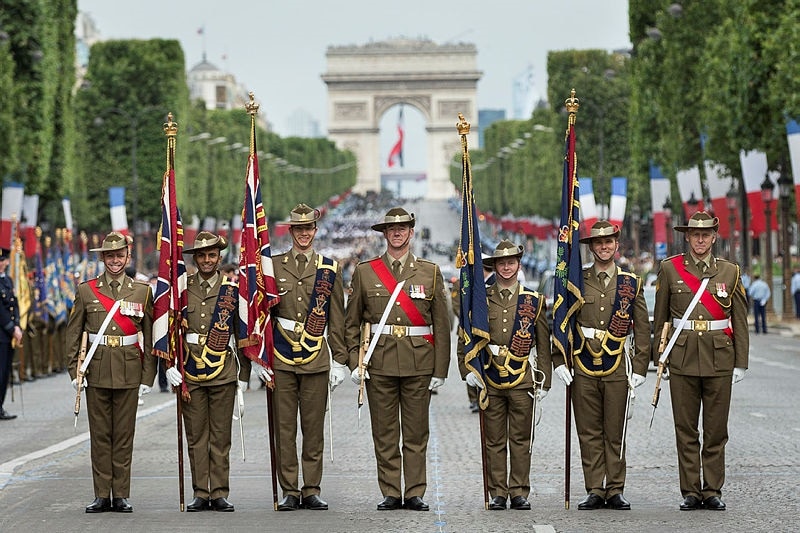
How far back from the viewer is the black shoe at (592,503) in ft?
36.5

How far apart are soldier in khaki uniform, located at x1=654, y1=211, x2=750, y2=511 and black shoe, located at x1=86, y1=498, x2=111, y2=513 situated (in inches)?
136

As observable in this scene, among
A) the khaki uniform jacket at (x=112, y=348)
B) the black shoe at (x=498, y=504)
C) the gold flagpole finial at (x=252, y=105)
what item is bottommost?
the black shoe at (x=498, y=504)

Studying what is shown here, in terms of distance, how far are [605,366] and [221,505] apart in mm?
2464

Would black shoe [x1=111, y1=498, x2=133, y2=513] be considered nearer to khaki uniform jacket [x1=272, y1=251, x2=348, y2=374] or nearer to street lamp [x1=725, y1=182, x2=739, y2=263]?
khaki uniform jacket [x1=272, y1=251, x2=348, y2=374]

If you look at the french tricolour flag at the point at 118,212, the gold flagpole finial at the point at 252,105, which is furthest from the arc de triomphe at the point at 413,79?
the gold flagpole finial at the point at 252,105

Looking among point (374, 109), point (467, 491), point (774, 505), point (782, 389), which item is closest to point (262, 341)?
point (467, 491)

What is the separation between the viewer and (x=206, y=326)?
1148 cm

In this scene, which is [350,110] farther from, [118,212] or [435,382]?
[435,382]

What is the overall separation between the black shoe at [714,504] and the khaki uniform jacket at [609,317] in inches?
33.4

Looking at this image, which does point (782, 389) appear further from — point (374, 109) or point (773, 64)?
point (374, 109)

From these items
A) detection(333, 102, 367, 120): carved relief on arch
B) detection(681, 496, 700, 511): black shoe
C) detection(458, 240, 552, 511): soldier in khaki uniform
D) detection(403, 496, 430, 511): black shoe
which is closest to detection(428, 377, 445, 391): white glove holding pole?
detection(458, 240, 552, 511): soldier in khaki uniform

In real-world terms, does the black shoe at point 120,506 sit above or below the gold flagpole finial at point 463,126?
below

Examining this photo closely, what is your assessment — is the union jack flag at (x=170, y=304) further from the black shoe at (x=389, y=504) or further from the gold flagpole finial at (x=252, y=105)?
the black shoe at (x=389, y=504)

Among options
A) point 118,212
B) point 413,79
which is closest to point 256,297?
point 118,212
